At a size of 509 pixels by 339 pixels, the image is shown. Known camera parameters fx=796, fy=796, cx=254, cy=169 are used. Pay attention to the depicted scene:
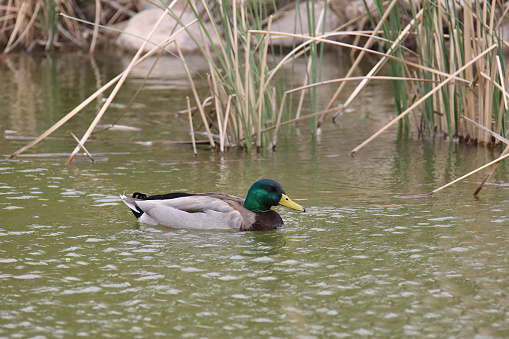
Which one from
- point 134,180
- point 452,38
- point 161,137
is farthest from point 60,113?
point 452,38

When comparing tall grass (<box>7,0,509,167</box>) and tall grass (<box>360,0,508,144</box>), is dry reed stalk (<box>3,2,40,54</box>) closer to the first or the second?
tall grass (<box>7,0,509,167</box>)

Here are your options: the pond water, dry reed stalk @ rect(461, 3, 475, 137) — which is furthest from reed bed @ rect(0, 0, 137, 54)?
dry reed stalk @ rect(461, 3, 475, 137)

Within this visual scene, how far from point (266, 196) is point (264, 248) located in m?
0.69

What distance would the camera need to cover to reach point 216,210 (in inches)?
259

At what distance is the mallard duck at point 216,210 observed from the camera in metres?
6.59

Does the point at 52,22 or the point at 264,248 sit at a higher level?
the point at 52,22

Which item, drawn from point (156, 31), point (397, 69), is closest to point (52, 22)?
point (156, 31)

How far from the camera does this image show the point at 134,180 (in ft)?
27.1

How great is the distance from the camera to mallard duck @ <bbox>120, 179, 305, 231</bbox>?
21.6 ft

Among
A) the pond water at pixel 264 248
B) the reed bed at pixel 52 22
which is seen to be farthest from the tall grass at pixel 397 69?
the reed bed at pixel 52 22

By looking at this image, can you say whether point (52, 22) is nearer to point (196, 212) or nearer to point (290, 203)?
point (196, 212)

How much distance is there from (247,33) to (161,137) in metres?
2.78

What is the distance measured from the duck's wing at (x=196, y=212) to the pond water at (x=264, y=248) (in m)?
0.09

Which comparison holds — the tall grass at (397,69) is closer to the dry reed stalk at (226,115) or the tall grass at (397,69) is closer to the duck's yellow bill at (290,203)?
the dry reed stalk at (226,115)
